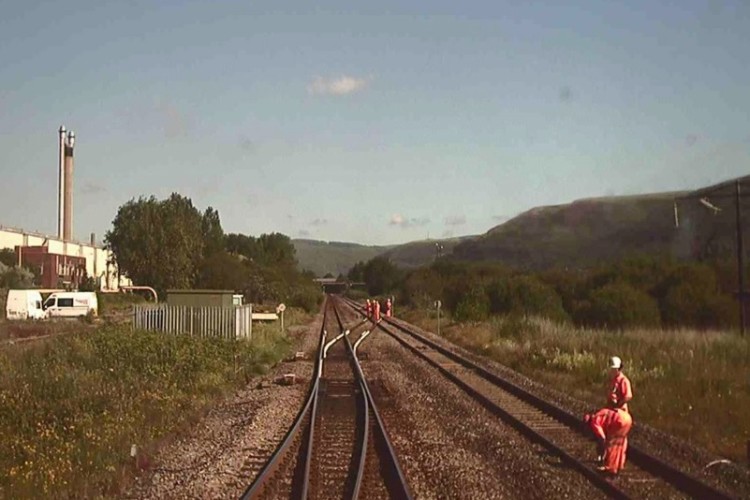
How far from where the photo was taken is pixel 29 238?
126438 millimetres

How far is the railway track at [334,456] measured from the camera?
1119cm

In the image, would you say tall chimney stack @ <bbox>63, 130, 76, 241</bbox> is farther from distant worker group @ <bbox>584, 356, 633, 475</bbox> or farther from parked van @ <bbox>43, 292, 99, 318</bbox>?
distant worker group @ <bbox>584, 356, 633, 475</bbox>

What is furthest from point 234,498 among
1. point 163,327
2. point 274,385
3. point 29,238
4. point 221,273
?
point 29,238

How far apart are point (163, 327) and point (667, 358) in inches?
762

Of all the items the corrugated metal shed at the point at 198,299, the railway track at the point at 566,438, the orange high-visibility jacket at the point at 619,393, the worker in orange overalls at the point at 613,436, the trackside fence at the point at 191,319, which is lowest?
the railway track at the point at 566,438

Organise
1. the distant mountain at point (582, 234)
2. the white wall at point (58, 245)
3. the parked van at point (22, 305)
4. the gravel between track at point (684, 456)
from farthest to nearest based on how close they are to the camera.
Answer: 1. the white wall at point (58, 245)
2. the distant mountain at point (582, 234)
3. the parked van at point (22, 305)
4. the gravel between track at point (684, 456)

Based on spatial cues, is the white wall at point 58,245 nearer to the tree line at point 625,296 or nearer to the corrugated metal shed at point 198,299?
the tree line at point 625,296

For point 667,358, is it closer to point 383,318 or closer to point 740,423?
point 740,423

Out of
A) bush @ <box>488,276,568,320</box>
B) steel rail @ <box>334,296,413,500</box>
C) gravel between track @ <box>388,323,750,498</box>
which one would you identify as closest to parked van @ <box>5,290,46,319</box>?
bush @ <box>488,276,568,320</box>

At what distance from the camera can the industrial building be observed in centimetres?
10169

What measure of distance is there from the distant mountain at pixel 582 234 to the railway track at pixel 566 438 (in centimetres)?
6799

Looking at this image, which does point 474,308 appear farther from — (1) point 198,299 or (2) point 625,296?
(1) point 198,299

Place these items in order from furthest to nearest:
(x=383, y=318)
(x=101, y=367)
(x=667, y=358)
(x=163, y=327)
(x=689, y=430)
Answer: (x=383, y=318), (x=163, y=327), (x=667, y=358), (x=101, y=367), (x=689, y=430)

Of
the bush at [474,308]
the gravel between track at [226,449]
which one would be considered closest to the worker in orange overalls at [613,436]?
the gravel between track at [226,449]
